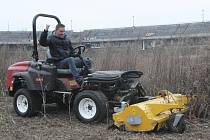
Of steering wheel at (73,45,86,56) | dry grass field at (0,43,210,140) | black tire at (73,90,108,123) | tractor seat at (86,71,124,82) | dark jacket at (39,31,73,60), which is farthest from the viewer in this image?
steering wheel at (73,45,86,56)

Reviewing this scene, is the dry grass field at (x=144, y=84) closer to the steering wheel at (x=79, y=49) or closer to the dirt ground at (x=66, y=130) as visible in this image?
the dirt ground at (x=66, y=130)

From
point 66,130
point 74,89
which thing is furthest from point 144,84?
point 66,130

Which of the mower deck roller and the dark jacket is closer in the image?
the mower deck roller

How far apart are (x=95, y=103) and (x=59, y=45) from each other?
1.76m

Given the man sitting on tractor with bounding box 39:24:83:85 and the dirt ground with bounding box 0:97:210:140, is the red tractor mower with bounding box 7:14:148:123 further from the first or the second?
the dirt ground with bounding box 0:97:210:140

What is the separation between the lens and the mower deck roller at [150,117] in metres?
7.21

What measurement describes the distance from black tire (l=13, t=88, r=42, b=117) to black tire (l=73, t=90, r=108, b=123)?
4.10 ft

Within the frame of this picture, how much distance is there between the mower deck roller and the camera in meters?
7.21

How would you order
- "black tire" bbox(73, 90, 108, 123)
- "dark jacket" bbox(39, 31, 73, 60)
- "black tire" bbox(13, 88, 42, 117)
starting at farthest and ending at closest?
1. "black tire" bbox(13, 88, 42, 117)
2. "dark jacket" bbox(39, 31, 73, 60)
3. "black tire" bbox(73, 90, 108, 123)

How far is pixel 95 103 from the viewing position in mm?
8141

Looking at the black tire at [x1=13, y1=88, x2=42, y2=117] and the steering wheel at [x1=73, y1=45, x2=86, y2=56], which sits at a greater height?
the steering wheel at [x1=73, y1=45, x2=86, y2=56]

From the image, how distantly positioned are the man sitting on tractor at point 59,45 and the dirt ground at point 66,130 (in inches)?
44.3

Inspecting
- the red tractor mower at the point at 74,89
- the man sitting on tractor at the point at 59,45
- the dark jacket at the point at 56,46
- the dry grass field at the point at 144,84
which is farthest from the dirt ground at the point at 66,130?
the dark jacket at the point at 56,46

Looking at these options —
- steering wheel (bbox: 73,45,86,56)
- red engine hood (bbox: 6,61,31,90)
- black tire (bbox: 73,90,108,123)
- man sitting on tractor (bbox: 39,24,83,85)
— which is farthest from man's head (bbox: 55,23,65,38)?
black tire (bbox: 73,90,108,123)
